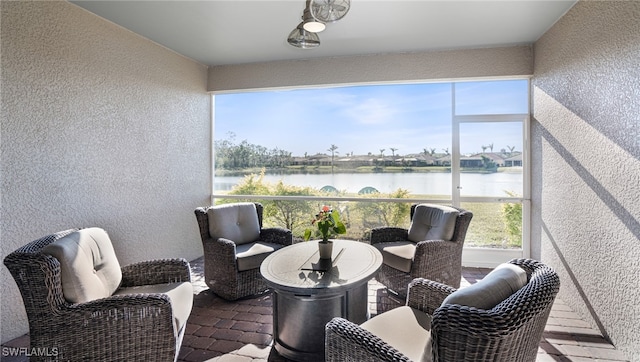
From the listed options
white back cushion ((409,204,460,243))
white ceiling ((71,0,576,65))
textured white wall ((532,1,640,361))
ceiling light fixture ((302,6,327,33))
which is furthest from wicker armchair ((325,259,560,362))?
white ceiling ((71,0,576,65))

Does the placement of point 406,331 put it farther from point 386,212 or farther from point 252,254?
point 386,212

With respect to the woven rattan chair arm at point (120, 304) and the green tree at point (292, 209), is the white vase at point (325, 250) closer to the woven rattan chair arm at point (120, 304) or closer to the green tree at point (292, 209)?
the woven rattan chair arm at point (120, 304)

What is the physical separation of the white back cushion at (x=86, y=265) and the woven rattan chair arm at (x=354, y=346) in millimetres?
1464

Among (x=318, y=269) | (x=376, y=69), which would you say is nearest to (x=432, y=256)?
(x=318, y=269)

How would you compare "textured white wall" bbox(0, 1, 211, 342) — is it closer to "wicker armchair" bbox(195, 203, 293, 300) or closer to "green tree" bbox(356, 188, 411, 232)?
"wicker armchair" bbox(195, 203, 293, 300)

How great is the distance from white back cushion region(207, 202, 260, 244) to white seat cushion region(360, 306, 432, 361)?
2.19 m

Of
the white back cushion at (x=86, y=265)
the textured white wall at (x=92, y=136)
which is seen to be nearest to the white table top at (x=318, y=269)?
the white back cushion at (x=86, y=265)

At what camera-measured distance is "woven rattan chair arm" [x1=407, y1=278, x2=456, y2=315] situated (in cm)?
184

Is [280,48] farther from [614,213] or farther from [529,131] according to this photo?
[614,213]

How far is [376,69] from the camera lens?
14.2 ft

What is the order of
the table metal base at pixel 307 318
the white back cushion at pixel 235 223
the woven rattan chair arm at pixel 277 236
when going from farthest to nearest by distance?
the woven rattan chair arm at pixel 277 236
the white back cushion at pixel 235 223
the table metal base at pixel 307 318

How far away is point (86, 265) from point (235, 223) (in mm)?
1743

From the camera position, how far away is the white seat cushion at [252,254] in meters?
3.12

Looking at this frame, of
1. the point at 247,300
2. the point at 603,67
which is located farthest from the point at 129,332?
the point at 603,67
